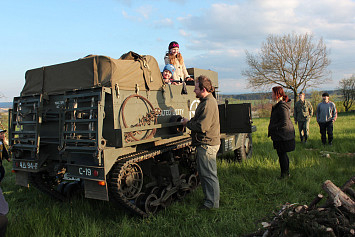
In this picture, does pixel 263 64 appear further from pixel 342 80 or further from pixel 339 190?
pixel 339 190

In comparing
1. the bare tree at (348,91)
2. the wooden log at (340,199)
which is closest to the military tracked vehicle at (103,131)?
the wooden log at (340,199)

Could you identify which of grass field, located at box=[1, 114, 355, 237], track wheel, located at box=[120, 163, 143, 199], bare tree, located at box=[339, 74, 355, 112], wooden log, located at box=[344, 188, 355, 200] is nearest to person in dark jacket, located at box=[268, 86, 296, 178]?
grass field, located at box=[1, 114, 355, 237]

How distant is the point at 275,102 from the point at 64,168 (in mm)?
4348

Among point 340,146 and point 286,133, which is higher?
point 286,133

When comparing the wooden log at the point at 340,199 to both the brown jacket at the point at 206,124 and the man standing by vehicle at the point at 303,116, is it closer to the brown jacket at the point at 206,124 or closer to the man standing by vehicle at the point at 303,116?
the brown jacket at the point at 206,124

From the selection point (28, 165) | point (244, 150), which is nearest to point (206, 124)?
point (28, 165)

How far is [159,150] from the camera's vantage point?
15.8 feet

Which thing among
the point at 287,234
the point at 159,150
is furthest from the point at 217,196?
the point at 287,234

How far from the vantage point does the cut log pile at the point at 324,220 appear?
280 centimetres

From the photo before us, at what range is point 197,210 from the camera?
459 cm

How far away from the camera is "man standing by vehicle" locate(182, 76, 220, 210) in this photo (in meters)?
4.43

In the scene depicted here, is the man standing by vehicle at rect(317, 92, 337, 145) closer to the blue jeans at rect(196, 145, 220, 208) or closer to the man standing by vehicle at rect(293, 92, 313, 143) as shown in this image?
the man standing by vehicle at rect(293, 92, 313, 143)

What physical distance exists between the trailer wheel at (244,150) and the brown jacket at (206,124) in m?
3.59

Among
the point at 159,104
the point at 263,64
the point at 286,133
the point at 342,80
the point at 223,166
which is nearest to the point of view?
the point at 159,104
